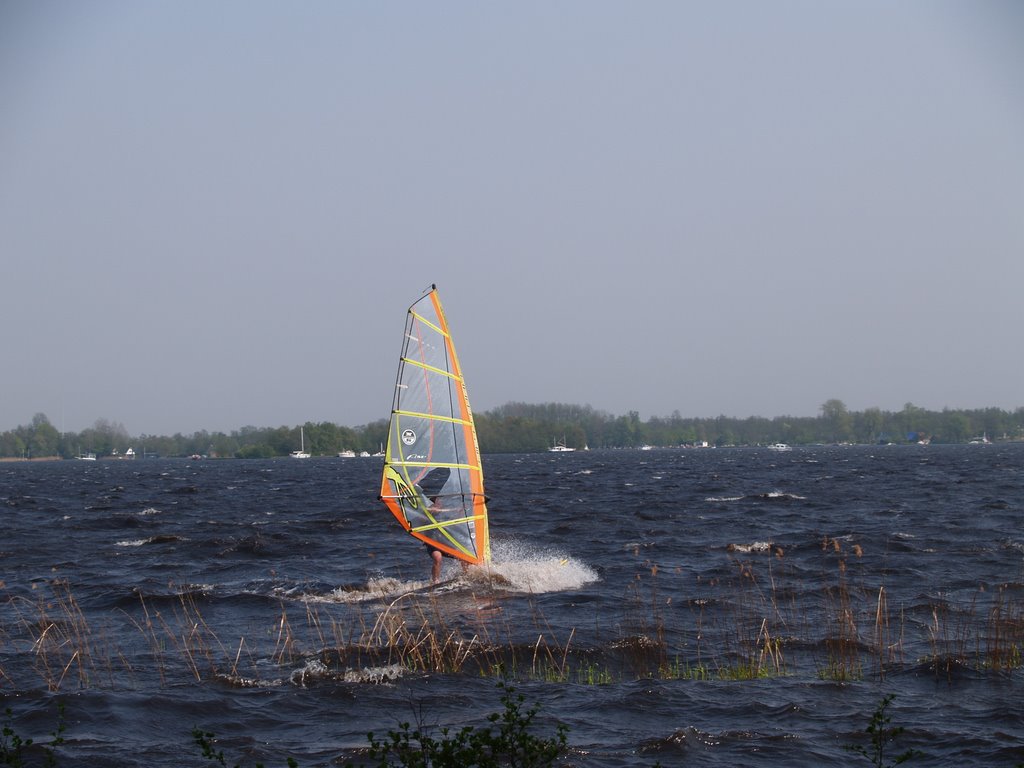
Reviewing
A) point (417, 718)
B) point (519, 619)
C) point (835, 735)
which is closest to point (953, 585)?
point (519, 619)

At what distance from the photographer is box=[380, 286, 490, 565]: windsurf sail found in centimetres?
1812

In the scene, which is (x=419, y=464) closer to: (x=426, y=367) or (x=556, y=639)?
(x=426, y=367)

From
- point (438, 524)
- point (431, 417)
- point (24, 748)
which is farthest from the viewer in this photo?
point (438, 524)

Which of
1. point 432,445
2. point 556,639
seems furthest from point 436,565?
point 556,639

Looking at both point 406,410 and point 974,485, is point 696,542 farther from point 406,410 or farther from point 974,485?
point 974,485

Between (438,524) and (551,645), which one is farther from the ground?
(438,524)

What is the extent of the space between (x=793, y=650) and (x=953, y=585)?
639 cm

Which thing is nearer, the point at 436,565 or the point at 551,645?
the point at 551,645

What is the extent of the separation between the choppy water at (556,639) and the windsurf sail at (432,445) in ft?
3.84

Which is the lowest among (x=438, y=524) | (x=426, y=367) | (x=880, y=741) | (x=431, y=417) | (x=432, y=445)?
(x=880, y=741)

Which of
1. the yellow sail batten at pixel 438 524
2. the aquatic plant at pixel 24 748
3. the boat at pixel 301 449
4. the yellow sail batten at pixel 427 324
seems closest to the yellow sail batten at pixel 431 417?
the yellow sail batten at pixel 427 324

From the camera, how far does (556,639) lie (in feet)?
43.9

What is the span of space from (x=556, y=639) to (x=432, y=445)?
5.95m

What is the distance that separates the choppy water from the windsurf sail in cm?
117
